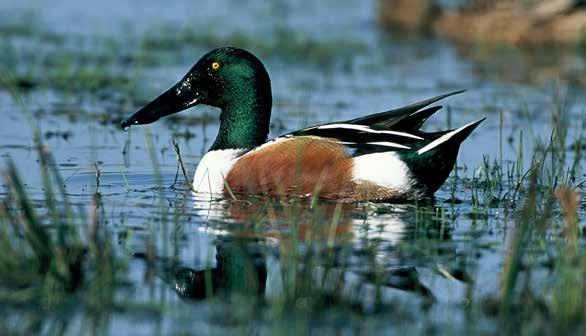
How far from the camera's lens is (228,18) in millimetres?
15695

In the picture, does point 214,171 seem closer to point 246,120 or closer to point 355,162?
point 246,120

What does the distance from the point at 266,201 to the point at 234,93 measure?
47.8 inches

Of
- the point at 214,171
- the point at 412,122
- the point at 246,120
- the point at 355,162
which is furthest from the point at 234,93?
the point at 412,122

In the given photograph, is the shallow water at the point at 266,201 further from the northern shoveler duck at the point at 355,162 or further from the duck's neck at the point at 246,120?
the duck's neck at the point at 246,120

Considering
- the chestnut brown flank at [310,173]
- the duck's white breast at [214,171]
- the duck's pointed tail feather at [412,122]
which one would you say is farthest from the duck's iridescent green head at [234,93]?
the duck's pointed tail feather at [412,122]

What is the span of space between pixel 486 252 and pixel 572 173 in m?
1.96

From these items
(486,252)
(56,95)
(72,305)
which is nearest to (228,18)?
(56,95)

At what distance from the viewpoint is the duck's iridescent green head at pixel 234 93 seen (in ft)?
24.0

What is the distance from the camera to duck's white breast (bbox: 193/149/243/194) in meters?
6.96

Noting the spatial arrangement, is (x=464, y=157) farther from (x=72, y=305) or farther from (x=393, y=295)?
(x=72, y=305)

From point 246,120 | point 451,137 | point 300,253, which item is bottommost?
point 300,253

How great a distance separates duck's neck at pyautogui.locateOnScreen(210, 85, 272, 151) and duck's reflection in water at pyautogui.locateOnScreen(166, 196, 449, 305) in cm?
74

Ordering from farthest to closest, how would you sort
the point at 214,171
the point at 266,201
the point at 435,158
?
the point at 214,171 < the point at 435,158 < the point at 266,201

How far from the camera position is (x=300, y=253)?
5.23m
